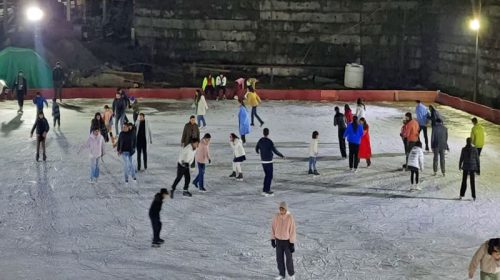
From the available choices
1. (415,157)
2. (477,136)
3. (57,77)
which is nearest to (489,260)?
(415,157)

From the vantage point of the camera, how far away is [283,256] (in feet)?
35.6

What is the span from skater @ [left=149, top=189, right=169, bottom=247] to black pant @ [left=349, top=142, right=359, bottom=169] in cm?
697

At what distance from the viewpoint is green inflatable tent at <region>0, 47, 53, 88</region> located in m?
31.2

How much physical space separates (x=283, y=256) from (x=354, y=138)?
24.4 feet

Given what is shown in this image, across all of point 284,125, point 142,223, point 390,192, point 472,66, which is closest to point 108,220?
point 142,223

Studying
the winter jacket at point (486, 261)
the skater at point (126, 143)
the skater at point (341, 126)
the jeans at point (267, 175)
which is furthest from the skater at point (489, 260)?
the skater at point (341, 126)

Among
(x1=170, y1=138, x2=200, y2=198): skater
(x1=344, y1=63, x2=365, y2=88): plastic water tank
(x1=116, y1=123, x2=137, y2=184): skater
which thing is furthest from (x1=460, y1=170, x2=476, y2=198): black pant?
(x1=344, y1=63, x2=365, y2=88): plastic water tank

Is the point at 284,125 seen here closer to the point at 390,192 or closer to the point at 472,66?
the point at 390,192

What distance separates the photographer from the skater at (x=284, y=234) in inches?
415

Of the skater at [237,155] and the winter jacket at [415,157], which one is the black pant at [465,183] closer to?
the winter jacket at [415,157]

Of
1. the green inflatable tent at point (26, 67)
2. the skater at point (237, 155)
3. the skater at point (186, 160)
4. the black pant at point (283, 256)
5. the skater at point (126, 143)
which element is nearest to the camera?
the black pant at point (283, 256)

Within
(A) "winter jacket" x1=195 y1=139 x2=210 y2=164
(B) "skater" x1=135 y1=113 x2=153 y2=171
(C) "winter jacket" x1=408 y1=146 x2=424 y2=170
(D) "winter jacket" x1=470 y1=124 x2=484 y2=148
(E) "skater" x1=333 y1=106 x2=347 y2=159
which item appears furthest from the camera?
(E) "skater" x1=333 y1=106 x2=347 y2=159

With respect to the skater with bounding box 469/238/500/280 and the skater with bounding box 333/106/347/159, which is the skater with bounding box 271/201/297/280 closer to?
the skater with bounding box 469/238/500/280

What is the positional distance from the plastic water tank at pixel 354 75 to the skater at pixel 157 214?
23109 mm
